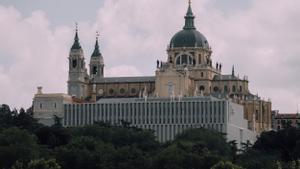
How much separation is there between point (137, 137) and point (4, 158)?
123ft

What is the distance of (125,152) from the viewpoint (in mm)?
169500

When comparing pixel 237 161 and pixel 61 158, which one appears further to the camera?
pixel 237 161

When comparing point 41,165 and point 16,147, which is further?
point 16,147

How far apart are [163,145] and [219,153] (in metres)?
10.1

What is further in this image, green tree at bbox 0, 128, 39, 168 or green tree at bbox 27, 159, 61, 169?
green tree at bbox 0, 128, 39, 168

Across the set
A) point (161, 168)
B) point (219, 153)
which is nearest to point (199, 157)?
point (161, 168)

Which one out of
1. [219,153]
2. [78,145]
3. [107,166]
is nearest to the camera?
[107,166]

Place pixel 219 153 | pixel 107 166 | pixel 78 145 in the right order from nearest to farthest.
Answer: pixel 107 166 → pixel 78 145 → pixel 219 153

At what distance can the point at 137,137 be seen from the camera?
19925cm

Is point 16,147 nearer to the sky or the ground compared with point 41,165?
nearer to the sky

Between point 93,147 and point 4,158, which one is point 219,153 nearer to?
point 93,147

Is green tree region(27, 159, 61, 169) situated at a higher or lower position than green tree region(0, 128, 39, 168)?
lower

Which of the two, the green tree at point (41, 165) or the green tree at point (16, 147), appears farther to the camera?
the green tree at point (16, 147)

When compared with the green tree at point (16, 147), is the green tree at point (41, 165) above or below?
below
